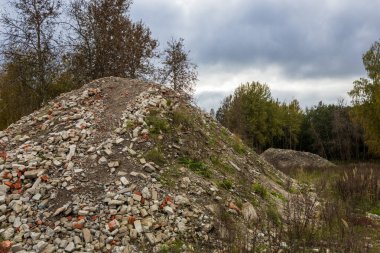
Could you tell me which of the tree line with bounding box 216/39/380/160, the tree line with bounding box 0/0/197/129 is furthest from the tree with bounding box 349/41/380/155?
the tree line with bounding box 0/0/197/129

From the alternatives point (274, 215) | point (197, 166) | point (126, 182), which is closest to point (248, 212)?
point (274, 215)

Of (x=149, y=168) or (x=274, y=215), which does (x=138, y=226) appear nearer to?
(x=149, y=168)

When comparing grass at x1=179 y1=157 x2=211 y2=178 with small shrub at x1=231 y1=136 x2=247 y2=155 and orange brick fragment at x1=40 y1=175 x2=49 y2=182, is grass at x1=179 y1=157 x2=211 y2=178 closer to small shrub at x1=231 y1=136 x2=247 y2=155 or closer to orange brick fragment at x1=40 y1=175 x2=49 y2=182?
orange brick fragment at x1=40 y1=175 x2=49 y2=182

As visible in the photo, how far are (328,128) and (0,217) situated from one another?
141ft

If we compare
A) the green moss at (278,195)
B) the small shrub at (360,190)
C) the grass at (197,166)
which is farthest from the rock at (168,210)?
the small shrub at (360,190)

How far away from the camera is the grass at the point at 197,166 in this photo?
834 centimetres

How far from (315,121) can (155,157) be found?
135 feet

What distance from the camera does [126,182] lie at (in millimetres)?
7039

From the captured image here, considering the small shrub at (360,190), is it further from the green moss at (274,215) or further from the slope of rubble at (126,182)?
the green moss at (274,215)

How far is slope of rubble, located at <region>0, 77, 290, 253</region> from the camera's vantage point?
608cm

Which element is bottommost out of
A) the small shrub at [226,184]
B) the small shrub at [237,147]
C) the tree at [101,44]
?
the small shrub at [226,184]

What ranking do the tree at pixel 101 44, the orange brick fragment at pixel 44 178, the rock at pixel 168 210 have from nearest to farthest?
1. the rock at pixel 168 210
2. the orange brick fragment at pixel 44 178
3. the tree at pixel 101 44

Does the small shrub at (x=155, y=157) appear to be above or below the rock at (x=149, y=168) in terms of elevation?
above

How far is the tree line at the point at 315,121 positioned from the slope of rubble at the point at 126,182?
16.7 m
